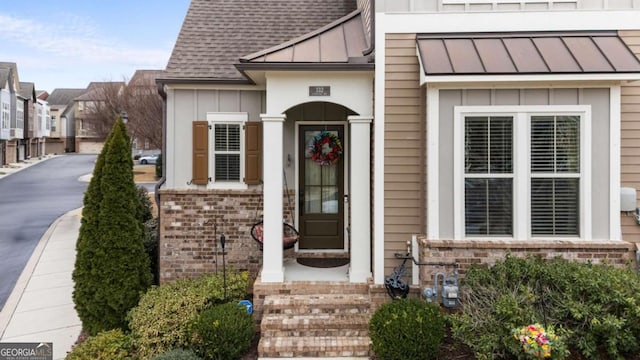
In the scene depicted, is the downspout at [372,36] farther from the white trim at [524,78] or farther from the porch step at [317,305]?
the porch step at [317,305]

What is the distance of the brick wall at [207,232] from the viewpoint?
7.40m

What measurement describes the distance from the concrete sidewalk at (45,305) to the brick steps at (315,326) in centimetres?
301

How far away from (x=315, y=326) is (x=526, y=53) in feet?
14.7

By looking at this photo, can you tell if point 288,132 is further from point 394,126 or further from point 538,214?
point 538,214

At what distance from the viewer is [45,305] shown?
7816 mm

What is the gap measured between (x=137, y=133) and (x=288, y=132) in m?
19.9

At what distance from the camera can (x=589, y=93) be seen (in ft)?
18.3

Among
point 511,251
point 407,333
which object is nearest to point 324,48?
point 511,251

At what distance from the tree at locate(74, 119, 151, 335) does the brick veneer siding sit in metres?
4.18

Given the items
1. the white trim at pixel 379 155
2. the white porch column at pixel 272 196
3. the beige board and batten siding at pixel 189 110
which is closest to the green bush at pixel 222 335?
the white porch column at pixel 272 196

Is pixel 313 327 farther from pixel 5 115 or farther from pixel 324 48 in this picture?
pixel 5 115

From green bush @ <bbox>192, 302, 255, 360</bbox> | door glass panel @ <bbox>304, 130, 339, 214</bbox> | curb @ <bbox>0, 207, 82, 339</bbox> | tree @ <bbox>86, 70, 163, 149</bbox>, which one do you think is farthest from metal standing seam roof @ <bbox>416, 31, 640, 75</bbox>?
tree @ <bbox>86, 70, 163, 149</bbox>

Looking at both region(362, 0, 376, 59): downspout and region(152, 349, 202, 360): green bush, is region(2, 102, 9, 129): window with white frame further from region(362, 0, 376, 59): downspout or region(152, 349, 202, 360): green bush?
region(362, 0, 376, 59): downspout

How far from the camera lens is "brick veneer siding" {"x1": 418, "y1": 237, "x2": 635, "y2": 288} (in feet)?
18.1
